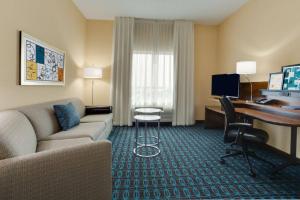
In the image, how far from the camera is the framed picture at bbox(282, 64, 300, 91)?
251 centimetres

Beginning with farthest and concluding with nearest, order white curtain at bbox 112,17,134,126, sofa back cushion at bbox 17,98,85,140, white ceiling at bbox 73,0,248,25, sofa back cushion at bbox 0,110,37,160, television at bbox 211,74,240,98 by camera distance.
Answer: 1. white curtain at bbox 112,17,134,126
2. white ceiling at bbox 73,0,248,25
3. television at bbox 211,74,240,98
4. sofa back cushion at bbox 17,98,85,140
5. sofa back cushion at bbox 0,110,37,160

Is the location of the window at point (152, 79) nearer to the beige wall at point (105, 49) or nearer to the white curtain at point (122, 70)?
the white curtain at point (122, 70)

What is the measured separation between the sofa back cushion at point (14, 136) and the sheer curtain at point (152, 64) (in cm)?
327

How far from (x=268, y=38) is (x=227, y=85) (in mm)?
1137

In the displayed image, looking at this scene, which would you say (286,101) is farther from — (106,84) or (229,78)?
(106,84)

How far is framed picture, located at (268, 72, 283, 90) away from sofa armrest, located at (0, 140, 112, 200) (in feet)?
8.97

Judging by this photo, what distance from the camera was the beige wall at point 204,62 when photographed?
5309 mm

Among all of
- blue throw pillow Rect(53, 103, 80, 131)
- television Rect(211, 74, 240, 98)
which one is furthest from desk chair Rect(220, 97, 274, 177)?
blue throw pillow Rect(53, 103, 80, 131)

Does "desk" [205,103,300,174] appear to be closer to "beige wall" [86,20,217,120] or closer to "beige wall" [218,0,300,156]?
"beige wall" [218,0,300,156]

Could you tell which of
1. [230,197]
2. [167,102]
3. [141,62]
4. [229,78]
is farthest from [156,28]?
[230,197]

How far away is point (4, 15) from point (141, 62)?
3.31m

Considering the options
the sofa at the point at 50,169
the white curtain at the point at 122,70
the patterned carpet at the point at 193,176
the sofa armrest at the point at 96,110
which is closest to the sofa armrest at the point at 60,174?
the sofa at the point at 50,169

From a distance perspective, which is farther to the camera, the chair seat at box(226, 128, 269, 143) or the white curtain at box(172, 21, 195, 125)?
the white curtain at box(172, 21, 195, 125)

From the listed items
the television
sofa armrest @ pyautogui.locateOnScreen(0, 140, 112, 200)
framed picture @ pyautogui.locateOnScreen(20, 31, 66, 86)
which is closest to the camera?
sofa armrest @ pyautogui.locateOnScreen(0, 140, 112, 200)
